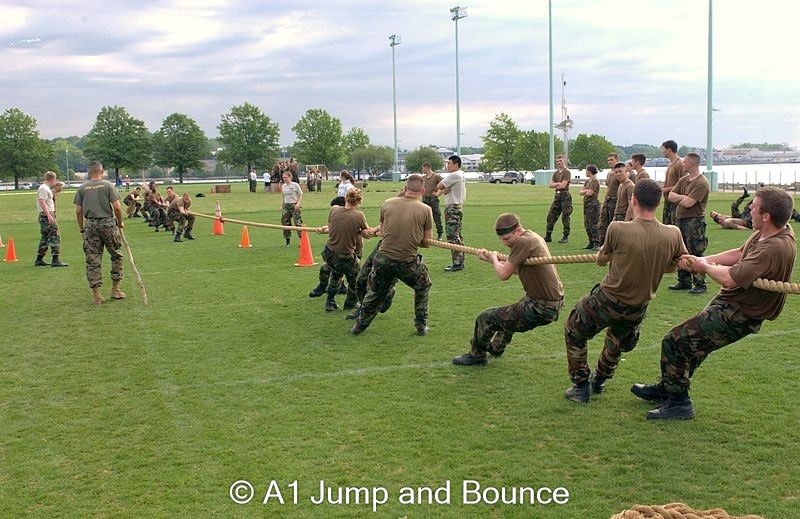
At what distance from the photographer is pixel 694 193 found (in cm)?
1141

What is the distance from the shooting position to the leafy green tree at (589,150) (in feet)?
364

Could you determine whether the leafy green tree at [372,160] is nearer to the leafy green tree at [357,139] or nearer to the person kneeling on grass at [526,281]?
the leafy green tree at [357,139]

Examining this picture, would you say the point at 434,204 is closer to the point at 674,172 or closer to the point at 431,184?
the point at 431,184

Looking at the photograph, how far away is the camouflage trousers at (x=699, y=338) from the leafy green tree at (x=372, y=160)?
12300 centimetres

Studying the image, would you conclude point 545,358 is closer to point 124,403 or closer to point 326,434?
point 326,434

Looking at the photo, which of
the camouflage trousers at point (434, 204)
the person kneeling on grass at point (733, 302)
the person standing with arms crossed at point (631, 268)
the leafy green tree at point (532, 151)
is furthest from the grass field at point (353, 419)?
the leafy green tree at point (532, 151)

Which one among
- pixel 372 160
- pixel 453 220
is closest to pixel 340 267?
pixel 453 220

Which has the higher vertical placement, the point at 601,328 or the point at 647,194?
the point at 647,194

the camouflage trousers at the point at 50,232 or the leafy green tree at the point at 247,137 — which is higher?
the leafy green tree at the point at 247,137

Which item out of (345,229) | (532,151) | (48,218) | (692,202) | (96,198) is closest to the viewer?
(345,229)

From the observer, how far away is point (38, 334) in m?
10.4

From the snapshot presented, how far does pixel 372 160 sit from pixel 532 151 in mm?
35409

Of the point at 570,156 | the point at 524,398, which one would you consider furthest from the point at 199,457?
the point at 570,156

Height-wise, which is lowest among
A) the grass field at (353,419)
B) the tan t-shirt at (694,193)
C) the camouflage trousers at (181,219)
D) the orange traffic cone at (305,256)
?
→ the grass field at (353,419)
